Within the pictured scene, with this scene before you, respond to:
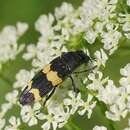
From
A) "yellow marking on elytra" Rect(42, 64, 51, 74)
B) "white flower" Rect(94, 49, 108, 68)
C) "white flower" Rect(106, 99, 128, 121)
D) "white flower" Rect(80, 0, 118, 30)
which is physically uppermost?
"white flower" Rect(80, 0, 118, 30)

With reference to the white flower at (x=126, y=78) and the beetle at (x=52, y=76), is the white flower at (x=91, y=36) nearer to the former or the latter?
the beetle at (x=52, y=76)

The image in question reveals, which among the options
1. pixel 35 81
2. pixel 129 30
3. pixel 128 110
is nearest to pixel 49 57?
pixel 35 81

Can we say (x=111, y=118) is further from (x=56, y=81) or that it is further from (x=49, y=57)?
(x=49, y=57)

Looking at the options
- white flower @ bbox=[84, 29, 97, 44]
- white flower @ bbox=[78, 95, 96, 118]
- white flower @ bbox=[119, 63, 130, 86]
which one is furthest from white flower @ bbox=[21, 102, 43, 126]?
white flower @ bbox=[119, 63, 130, 86]

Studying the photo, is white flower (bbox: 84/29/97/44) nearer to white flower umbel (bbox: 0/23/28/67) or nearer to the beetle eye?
the beetle eye

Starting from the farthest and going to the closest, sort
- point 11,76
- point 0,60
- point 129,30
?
1. point 11,76
2. point 0,60
3. point 129,30

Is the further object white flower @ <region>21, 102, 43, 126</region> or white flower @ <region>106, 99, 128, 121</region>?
white flower @ <region>21, 102, 43, 126</region>
